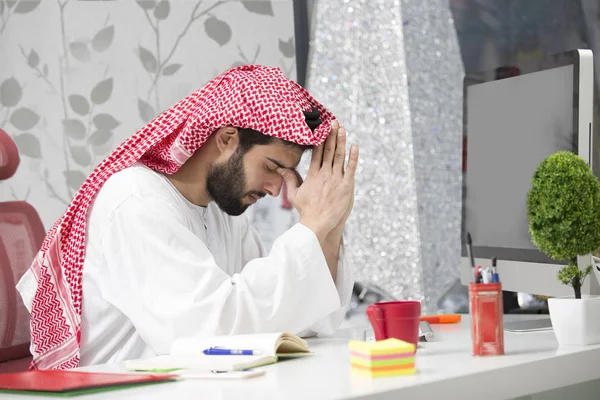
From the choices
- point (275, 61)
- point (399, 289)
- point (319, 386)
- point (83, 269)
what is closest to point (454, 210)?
point (399, 289)

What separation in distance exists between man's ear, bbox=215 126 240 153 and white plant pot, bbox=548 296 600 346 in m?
0.83

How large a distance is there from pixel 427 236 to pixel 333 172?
121 centimetres

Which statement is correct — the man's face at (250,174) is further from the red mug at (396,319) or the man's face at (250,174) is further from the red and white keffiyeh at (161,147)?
the red mug at (396,319)

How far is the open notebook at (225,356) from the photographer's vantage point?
1261 mm

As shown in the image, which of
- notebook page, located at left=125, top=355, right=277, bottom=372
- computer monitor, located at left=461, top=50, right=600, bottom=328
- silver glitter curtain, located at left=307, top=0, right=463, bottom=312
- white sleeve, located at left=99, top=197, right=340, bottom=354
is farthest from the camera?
silver glitter curtain, located at left=307, top=0, right=463, bottom=312

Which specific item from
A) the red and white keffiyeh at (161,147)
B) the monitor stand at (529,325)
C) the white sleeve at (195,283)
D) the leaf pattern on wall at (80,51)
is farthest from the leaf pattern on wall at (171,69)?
the monitor stand at (529,325)

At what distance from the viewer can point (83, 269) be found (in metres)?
1.86

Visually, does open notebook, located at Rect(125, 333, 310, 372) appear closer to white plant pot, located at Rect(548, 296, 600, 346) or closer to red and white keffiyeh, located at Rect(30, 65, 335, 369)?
white plant pot, located at Rect(548, 296, 600, 346)

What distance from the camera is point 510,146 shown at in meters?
1.93

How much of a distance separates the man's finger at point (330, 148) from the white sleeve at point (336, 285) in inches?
8.5

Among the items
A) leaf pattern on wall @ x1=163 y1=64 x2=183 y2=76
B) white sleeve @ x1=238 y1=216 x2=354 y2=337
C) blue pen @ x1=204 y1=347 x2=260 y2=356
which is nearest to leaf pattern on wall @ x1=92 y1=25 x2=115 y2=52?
leaf pattern on wall @ x1=163 y1=64 x2=183 y2=76

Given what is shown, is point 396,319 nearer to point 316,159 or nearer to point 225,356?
point 225,356

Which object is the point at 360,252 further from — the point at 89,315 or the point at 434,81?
the point at 89,315

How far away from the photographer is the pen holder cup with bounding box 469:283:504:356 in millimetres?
1314
